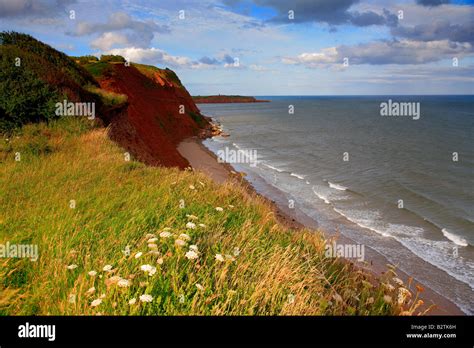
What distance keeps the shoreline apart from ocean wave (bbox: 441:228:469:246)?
13.9ft

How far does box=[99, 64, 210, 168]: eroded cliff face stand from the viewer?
22.1 metres

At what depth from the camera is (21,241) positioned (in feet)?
17.0

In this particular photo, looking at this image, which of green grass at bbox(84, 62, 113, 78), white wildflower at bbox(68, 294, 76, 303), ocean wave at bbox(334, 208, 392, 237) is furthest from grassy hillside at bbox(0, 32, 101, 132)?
green grass at bbox(84, 62, 113, 78)

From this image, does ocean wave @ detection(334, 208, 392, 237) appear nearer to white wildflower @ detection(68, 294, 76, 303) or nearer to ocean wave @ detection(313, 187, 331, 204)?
ocean wave @ detection(313, 187, 331, 204)

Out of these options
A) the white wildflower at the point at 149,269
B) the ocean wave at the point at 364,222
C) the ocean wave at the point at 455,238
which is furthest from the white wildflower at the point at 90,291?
the ocean wave at the point at 455,238

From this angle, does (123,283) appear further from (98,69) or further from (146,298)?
(98,69)

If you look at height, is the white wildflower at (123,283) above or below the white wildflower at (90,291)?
above

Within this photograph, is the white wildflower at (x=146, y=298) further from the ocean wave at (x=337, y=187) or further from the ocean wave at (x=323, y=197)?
the ocean wave at (x=337, y=187)

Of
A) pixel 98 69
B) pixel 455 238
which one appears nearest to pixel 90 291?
pixel 455 238

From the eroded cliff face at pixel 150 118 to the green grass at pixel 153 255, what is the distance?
8.75 m

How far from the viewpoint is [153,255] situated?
4.24 metres

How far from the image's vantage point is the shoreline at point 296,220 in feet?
36.3

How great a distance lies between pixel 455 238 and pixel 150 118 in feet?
103
